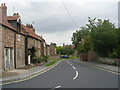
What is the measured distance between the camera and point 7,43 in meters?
20.9

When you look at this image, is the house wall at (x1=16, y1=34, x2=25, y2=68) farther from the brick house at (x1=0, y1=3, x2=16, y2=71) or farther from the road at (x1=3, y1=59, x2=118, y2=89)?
the road at (x1=3, y1=59, x2=118, y2=89)

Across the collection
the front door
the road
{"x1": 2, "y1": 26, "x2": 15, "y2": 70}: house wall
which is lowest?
the road

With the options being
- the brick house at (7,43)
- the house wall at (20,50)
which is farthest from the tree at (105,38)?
the brick house at (7,43)

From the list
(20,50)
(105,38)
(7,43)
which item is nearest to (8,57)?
(7,43)

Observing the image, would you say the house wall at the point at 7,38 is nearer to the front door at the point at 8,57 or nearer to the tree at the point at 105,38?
the front door at the point at 8,57

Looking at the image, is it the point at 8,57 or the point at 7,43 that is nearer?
the point at 7,43

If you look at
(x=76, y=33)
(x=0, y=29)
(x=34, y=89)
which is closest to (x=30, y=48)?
(x=0, y=29)

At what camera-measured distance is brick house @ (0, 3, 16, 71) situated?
64.0 ft

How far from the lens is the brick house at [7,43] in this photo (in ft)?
64.0

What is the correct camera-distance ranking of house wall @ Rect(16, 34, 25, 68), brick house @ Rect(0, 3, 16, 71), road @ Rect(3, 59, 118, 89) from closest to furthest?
road @ Rect(3, 59, 118, 89) < brick house @ Rect(0, 3, 16, 71) < house wall @ Rect(16, 34, 25, 68)

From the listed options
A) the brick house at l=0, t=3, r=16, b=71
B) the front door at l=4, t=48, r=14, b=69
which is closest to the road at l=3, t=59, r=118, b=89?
the brick house at l=0, t=3, r=16, b=71

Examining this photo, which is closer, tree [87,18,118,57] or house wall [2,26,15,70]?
house wall [2,26,15,70]

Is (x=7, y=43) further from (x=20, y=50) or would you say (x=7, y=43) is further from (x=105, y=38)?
(x=105, y=38)

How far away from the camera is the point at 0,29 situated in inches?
749
